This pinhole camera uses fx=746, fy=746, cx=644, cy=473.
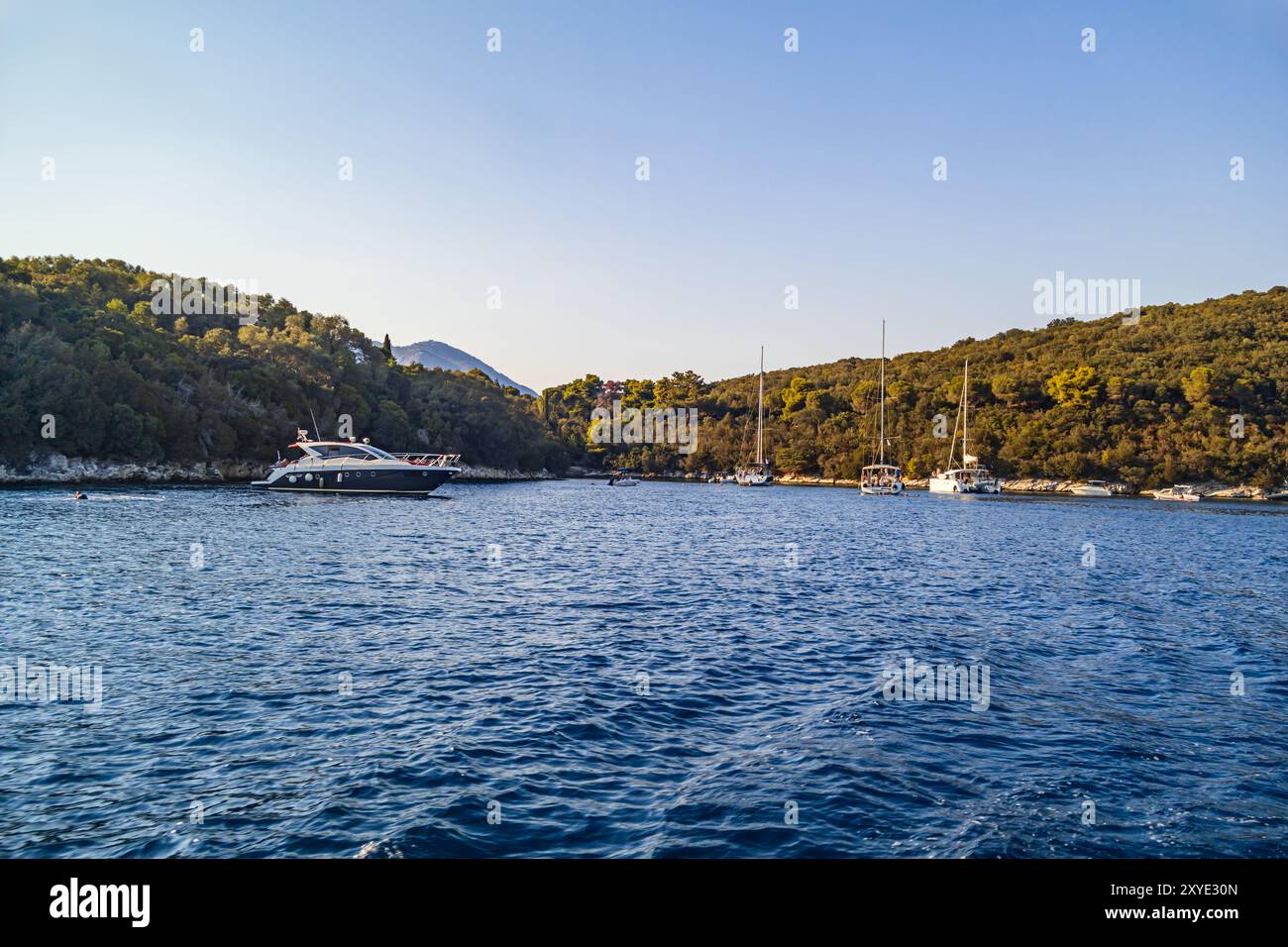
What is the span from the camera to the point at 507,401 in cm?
15812

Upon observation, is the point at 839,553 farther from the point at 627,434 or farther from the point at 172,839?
the point at 627,434

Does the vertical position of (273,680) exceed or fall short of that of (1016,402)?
it falls short

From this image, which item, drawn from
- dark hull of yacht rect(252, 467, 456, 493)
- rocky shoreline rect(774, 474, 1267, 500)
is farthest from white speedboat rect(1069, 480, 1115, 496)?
dark hull of yacht rect(252, 467, 456, 493)

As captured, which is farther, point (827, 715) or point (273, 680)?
point (273, 680)

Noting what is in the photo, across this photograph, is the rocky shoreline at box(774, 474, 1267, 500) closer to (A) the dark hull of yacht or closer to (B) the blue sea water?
(B) the blue sea water

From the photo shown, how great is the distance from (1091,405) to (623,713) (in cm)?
12301

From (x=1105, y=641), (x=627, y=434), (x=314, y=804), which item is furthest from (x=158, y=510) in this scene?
(x=627, y=434)

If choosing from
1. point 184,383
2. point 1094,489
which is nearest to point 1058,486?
point 1094,489

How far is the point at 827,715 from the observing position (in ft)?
37.9

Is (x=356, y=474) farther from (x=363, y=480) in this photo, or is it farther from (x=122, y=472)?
(x=122, y=472)

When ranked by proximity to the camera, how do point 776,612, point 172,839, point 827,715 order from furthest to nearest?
point 776,612 → point 827,715 → point 172,839

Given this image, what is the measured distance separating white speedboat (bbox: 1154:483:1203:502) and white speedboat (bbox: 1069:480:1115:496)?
18.6 feet
